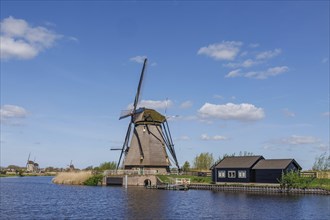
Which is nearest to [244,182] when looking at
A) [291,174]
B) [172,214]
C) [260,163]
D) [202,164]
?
[260,163]

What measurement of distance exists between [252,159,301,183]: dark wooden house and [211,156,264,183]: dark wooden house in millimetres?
814

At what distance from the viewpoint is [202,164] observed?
96188 millimetres

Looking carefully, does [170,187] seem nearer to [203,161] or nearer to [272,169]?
[272,169]

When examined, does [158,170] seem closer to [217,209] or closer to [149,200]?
[149,200]

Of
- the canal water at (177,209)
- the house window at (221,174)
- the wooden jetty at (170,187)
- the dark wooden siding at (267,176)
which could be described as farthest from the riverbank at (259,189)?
the canal water at (177,209)

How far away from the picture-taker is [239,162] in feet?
195

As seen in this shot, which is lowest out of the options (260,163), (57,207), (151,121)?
(57,207)

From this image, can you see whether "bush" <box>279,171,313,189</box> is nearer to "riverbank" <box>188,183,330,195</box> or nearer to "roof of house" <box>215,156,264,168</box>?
"riverbank" <box>188,183,330,195</box>

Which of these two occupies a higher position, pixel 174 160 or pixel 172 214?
pixel 174 160

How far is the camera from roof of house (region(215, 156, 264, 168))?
189 ft

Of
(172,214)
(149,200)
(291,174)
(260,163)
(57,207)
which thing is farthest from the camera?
(260,163)

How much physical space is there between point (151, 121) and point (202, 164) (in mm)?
29475

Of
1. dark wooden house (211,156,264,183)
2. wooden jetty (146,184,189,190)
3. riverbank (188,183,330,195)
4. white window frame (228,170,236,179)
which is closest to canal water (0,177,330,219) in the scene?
riverbank (188,183,330,195)

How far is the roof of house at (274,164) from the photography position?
54225 mm
